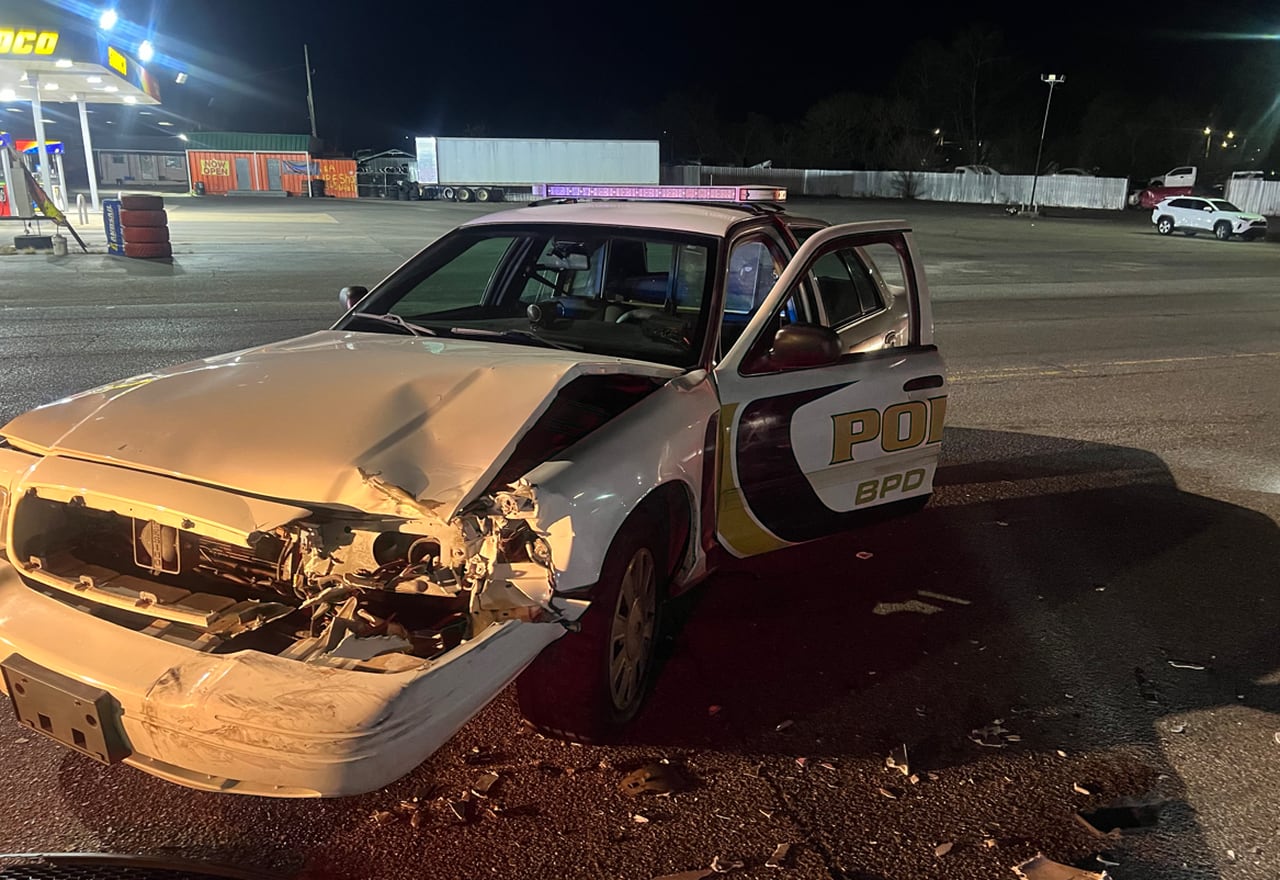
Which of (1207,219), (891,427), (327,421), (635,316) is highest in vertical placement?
(635,316)

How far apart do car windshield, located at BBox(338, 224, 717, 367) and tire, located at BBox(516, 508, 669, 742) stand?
91cm

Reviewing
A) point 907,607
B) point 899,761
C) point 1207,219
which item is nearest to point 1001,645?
point 907,607

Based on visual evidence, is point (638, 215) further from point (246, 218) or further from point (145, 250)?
point (246, 218)

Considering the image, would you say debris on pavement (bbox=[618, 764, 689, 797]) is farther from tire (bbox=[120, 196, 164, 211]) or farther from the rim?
tire (bbox=[120, 196, 164, 211])

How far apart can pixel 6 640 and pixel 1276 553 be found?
5565 mm

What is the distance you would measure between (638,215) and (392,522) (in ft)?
7.36

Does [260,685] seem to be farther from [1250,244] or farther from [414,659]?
[1250,244]

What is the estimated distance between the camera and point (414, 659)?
2262mm

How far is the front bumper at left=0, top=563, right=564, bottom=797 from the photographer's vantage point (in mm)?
2070

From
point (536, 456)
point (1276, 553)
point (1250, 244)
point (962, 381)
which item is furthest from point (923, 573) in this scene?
point (1250, 244)

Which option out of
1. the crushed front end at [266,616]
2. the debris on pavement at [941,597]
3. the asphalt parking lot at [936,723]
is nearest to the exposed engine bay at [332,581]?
the crushed front end at [266,616]

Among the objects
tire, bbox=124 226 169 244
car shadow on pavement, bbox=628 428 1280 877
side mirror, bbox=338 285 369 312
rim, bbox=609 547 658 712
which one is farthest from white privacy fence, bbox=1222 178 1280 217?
rim, bbox=609 547 658 712

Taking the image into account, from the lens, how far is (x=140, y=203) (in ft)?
59.2

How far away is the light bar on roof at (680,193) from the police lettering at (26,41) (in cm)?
2115
